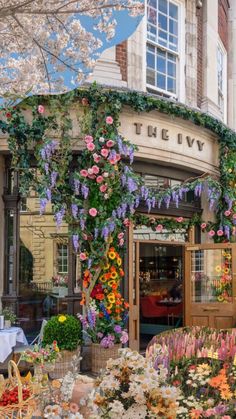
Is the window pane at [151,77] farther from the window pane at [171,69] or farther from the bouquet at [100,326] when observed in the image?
the bouquet at [100,326]

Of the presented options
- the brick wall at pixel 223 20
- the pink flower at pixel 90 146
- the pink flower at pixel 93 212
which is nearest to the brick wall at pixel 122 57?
the pink flower at pixel 90 146

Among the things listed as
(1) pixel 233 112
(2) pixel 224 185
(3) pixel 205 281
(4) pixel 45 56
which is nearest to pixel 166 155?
(2) pixel 224 185

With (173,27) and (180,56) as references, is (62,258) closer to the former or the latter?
(180,56)

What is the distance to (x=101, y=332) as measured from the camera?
9477 millimetres

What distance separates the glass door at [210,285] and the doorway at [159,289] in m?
1.74

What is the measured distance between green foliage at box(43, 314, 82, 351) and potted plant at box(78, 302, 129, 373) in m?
0.45

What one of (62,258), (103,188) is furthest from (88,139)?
(62,258)

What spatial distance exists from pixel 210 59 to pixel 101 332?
7688 mm

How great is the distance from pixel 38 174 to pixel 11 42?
9.89ft

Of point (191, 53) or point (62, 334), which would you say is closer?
point (62, 334)

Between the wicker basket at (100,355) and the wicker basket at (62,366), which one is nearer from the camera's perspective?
the wicker basket at (62,366)

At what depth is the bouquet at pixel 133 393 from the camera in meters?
2.39

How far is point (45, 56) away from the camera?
303 inches

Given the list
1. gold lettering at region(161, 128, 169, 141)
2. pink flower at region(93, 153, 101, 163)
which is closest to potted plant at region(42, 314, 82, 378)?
pink flower at region(93, 153, 101, 163)
